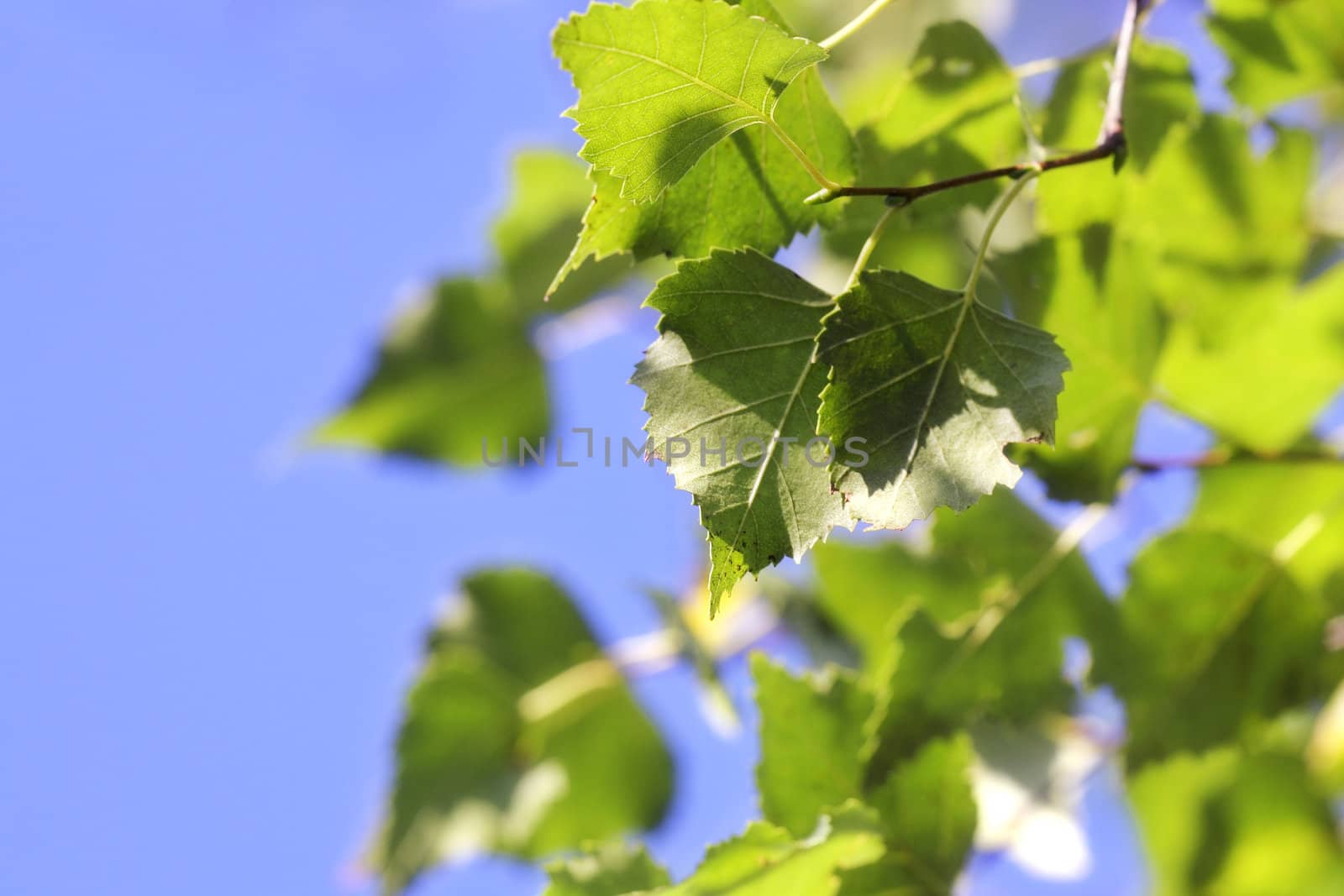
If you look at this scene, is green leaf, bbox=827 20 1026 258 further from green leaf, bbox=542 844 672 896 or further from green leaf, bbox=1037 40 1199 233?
green leaf, bbox=542 844 672 896

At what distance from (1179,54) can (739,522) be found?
450mm

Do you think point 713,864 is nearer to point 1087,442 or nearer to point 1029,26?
point 1087,442

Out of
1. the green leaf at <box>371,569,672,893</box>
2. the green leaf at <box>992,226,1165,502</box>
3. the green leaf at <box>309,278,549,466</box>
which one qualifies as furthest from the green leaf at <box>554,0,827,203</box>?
the green leaf at <box>309,278,549,466</box>

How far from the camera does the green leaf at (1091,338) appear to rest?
2.29 ft

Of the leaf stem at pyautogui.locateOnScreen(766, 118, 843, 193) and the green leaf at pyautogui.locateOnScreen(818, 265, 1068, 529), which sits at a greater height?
the leaf stem at pyautogui.locateOnScreen(766, 118, 843, 193)

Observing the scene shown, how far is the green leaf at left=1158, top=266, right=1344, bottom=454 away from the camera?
0.82 m

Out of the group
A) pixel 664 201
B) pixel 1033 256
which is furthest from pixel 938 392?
pixel 1033 256

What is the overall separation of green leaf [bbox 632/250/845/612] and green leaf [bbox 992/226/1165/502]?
0.25 meters

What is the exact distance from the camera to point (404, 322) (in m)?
1.35

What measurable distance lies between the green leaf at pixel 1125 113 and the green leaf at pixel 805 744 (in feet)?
1.00

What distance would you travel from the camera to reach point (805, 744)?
0.68 meters

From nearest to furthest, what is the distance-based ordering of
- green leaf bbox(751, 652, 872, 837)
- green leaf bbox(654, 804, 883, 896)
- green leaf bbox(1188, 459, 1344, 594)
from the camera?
green leaf bbox(654, 804, 883, 896), green leaf bbox(751, 652, 872, 837), green leaf bbox(1188, 459, 1344, 594)

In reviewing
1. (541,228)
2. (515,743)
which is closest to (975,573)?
(515,743)

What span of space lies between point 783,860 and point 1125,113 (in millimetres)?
464
